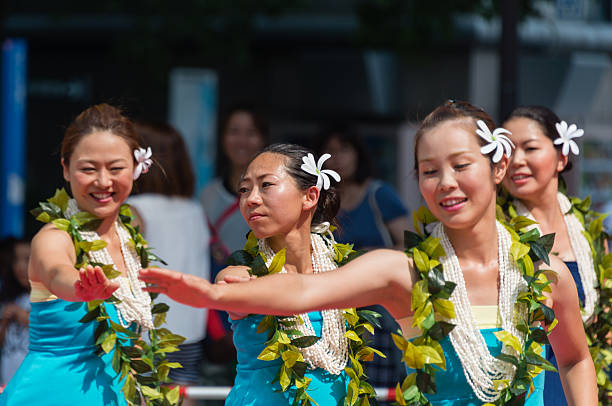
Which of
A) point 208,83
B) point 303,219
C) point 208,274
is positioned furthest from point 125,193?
point 208,83

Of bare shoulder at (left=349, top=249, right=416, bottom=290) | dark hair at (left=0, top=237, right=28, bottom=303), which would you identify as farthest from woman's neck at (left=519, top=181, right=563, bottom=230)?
dark hair at (left=0, top=237, right=28, bottom=303)

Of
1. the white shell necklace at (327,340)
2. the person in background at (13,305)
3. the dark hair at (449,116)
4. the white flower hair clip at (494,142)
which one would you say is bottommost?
the person in background at (13,305)

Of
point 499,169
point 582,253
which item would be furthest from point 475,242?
point 582,253

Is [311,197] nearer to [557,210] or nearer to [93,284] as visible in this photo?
[93,284]

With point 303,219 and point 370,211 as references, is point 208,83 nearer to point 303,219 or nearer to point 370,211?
point 370,211

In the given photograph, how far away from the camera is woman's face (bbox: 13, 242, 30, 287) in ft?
17.2

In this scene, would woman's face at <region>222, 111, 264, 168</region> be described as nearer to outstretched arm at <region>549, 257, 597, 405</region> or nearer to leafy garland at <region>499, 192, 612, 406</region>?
leafy garland at <region>499, 192, 612, 406</region>

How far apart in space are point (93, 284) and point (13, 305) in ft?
9.68

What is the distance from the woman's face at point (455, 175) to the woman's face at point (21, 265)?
3.37 meters

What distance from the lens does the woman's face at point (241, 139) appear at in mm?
4887

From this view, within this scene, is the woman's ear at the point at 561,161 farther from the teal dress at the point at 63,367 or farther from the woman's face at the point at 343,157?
the teal dress at the point at 63,367

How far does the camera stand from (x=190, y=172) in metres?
4.48

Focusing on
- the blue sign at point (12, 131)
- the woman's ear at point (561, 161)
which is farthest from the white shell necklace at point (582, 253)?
the blue sign at point (12, 131)

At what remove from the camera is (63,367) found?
3.04 metres
